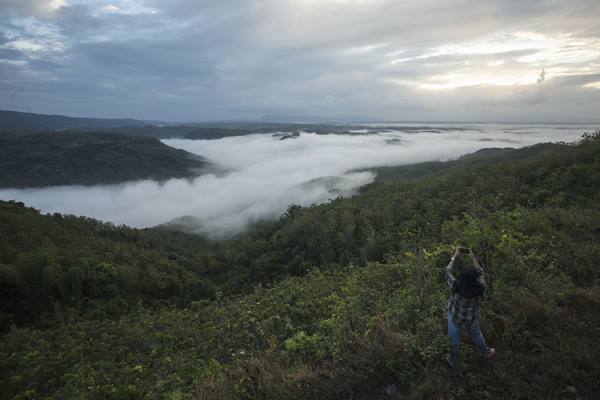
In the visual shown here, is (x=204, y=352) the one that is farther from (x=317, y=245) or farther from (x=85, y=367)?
(x=317, y=245)

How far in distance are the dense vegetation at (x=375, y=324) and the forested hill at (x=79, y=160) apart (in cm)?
13821

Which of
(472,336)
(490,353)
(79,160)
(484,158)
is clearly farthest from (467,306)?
(79,160)

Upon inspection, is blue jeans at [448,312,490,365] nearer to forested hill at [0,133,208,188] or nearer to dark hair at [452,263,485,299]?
dark hair at [452,263,485,299]

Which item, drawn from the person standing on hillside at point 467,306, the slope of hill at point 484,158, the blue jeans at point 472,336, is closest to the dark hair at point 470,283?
the person standing on hillside at point 467,306

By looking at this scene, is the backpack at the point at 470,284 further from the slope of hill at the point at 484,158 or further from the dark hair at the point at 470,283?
the slope of hill at the point at 484,158

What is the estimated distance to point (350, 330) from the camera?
5.88 meters

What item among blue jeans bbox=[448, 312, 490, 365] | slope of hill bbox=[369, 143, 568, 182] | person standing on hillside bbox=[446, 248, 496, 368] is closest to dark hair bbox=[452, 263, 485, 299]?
person standing on hillside bbox=[446, 248, 496, 368]

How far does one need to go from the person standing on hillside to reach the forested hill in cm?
16022

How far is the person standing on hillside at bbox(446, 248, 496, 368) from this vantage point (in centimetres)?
464

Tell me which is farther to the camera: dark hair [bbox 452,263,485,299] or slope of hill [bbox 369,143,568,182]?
slope of hill [bbox 369,143,568,182]

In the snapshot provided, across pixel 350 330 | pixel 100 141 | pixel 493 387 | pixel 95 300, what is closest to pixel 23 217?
pixel 95 300

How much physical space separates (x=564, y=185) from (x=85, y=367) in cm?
2298

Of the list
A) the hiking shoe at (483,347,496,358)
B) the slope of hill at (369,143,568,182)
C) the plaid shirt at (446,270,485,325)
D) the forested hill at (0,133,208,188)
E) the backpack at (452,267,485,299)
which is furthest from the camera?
the forested hill at (0,133,208,188)

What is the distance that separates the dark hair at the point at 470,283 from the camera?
4.62m
